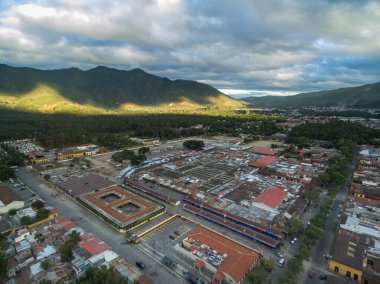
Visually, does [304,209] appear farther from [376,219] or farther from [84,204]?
[84,204]

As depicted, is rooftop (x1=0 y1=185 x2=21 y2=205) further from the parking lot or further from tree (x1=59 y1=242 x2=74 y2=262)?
the parking lot

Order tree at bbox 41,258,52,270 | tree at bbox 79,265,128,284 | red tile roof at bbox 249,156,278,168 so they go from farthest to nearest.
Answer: red tile roof at bbox 249,156,278,168 < tree at bbox 41,258,52,270 < tree at bbox 79,265,128,284

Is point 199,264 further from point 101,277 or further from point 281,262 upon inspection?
point 101,277

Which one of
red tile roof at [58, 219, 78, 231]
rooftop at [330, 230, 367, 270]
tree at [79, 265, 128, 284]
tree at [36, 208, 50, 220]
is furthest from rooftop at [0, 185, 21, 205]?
rooftop at [330, 230, 367, 270]

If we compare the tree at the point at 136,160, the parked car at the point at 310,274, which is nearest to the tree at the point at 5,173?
the tree at the point at 136,160

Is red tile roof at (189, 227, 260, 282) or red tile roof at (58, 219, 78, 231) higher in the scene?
red tile roof at (189, 227, 260, 282)

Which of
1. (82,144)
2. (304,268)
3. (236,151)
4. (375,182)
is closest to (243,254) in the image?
(304,268)

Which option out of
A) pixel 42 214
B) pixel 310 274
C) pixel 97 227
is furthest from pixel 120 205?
pixel 310 274
